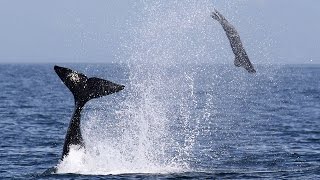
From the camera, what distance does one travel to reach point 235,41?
2238cm

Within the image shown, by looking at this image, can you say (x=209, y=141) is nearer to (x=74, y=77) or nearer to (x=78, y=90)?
(x=78, y=90)

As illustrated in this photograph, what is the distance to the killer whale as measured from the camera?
21.8m

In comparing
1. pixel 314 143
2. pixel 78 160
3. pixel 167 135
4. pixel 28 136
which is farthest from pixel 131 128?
pixel 78 160

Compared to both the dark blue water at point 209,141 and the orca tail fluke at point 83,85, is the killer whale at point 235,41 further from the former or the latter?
the orca tail fluke at point 83,85

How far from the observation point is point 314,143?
3123 centimetres

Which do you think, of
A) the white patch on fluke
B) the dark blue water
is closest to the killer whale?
the dark blue water

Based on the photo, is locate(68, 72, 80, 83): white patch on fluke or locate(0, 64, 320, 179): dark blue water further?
locate(0, 64, 320, 179): dark blue water

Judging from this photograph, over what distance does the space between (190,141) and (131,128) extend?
15.7 ft

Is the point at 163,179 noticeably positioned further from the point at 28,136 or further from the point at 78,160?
the point at 28,136

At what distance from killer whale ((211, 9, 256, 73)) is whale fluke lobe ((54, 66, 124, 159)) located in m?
3.37

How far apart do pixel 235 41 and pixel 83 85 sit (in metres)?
4.16

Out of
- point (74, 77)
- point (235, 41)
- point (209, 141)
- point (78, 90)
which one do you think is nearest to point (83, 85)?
point (78, 90)

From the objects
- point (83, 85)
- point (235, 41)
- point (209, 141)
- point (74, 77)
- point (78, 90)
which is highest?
point (235, 41)

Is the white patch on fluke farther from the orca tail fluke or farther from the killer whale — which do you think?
the killer whale
